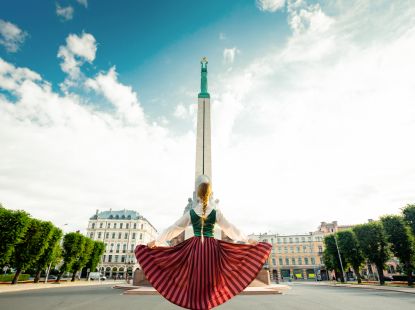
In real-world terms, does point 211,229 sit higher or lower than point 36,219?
lower

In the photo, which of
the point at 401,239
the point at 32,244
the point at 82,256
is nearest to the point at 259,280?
the point at 401,239

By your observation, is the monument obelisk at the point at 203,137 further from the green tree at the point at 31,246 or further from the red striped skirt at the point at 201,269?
the red striped skirt at the point at 201,269

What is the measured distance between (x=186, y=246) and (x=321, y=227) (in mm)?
85240

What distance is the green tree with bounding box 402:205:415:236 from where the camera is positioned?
27.7m

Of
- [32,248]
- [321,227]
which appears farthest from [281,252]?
[32,248]

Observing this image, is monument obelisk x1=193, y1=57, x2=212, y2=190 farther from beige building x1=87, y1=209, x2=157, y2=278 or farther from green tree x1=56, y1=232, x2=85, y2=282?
beige building x1=87, y1=209, x2=157, y2=278

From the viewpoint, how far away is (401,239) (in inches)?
1166

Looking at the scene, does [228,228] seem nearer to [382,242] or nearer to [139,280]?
[139,280]

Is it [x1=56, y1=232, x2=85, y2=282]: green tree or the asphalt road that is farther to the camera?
[x1=56, y1=232, x2=85, y2=282]: green tree

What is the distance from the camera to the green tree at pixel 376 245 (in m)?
33.0

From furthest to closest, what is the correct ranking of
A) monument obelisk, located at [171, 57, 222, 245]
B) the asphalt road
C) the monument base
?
monument obelisk, located at [171, 57, 222, 245] < the monument base < the asphalt road

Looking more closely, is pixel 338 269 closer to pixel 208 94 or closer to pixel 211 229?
pixel 208 94

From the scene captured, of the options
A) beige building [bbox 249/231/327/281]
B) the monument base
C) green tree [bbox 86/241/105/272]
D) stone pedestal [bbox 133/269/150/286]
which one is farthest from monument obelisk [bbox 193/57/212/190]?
beige building [bbox 249/231/327/281]

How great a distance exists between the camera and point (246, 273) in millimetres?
3016
